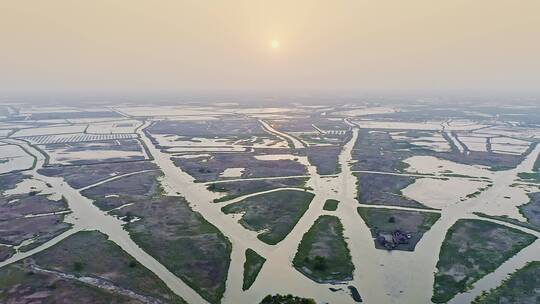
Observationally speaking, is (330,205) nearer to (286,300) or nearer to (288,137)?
(286,300)

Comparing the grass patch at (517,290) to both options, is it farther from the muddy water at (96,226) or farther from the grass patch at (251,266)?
the muddy water at (96,226)

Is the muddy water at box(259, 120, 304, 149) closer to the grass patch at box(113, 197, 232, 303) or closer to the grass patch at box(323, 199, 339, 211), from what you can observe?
the grass patch at box(323, 199, 339, 211)

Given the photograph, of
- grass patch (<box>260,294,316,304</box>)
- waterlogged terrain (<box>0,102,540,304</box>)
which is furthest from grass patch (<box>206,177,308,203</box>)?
grass patch (<box>260,294,316,304</box>)

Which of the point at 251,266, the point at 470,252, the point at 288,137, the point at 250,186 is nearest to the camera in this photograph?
the point at 251,266

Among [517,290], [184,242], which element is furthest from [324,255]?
[517,290]

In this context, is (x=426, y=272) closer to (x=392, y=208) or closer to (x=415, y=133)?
(x=392, y=208)

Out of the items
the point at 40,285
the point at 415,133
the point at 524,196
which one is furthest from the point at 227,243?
the point at 415,133
